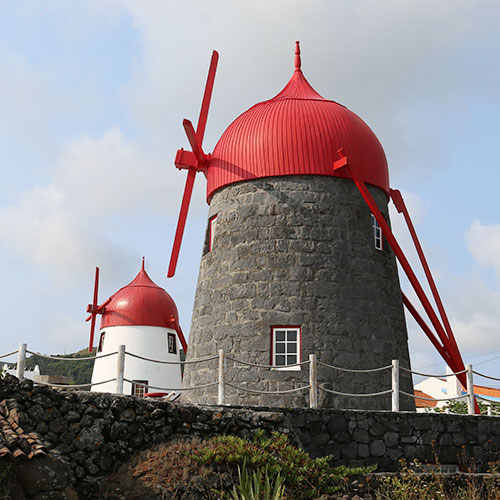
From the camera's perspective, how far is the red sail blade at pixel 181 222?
56.0ft

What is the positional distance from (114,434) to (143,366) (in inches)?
738

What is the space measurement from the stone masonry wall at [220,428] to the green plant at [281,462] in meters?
0.51

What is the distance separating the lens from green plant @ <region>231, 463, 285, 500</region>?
29.5 feet

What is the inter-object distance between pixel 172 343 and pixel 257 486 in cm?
2205

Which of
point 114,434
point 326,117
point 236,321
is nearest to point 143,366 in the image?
point 236,321

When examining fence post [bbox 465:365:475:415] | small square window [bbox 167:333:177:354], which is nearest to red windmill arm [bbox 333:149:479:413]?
fence post [bbox 465:365:475:415]

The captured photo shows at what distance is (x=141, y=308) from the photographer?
98.5ft

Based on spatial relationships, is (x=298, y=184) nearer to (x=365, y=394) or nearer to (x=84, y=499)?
(x=365, y=394)

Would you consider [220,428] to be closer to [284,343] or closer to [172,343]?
A: [284,343]

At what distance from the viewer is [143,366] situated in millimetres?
28531

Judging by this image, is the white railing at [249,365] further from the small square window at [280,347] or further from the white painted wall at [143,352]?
the white painted wall at [143,352]

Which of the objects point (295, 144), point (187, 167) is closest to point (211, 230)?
point (187, 167)

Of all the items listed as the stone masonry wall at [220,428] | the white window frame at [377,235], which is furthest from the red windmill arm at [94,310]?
the stone masonry wall at [220,428]

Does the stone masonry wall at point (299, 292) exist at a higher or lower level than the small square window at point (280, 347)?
higher
